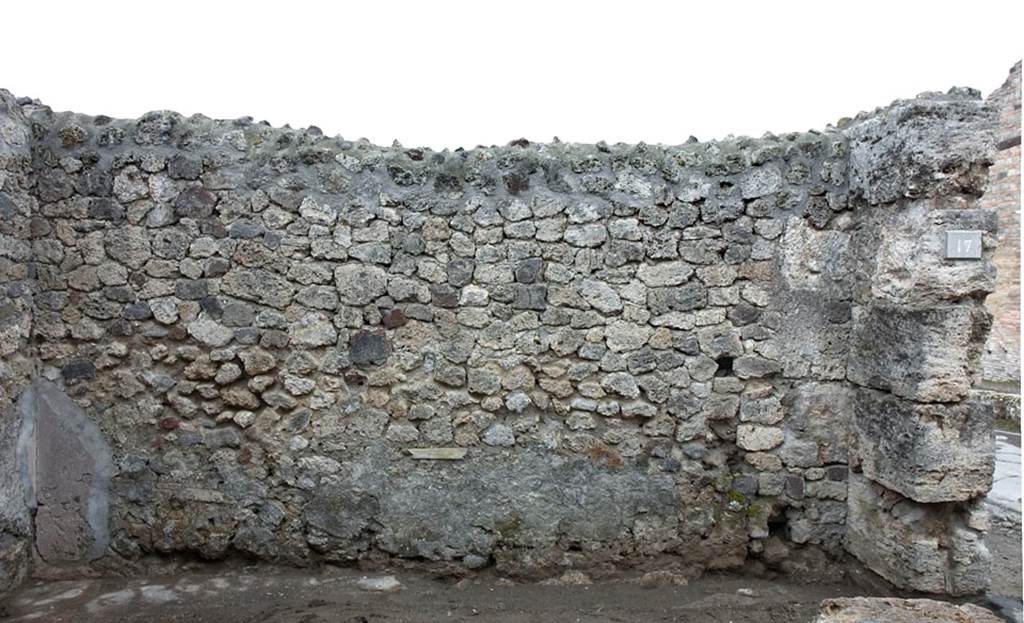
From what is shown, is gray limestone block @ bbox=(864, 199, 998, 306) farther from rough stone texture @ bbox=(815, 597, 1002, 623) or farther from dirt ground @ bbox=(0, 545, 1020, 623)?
dirt ground @ bbox=(0, 545, 1020, 623)

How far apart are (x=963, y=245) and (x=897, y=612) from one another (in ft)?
6.03

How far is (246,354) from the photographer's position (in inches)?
151

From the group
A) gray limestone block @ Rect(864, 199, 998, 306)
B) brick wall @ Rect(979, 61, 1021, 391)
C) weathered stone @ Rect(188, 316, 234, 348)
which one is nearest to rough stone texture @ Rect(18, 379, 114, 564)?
weathered stone @ Rect(188, 316, 234, 348)

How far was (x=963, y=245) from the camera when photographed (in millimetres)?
3375

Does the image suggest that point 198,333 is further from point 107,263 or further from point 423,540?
point 423,540

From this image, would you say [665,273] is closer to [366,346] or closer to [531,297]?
[531,297]

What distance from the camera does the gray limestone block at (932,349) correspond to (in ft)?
11.1

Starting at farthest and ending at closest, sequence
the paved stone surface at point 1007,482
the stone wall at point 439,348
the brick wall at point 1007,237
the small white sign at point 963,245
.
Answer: the brick wall at point 1007,237
the paved stone surface at point 1007,482
the stone wall at point 439,348
the small white sign at point 963,245

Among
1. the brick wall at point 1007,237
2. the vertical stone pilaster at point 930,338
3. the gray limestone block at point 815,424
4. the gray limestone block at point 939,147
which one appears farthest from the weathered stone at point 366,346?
the brick wall at point 1007,237

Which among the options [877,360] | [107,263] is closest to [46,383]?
[107,263]

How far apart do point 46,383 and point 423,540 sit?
2396 mm

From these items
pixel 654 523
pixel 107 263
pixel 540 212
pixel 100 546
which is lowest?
pixel 100 546

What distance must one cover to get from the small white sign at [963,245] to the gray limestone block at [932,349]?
10.4 inches

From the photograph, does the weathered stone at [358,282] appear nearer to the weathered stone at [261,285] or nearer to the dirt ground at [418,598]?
the weathered stone at [261,285]
